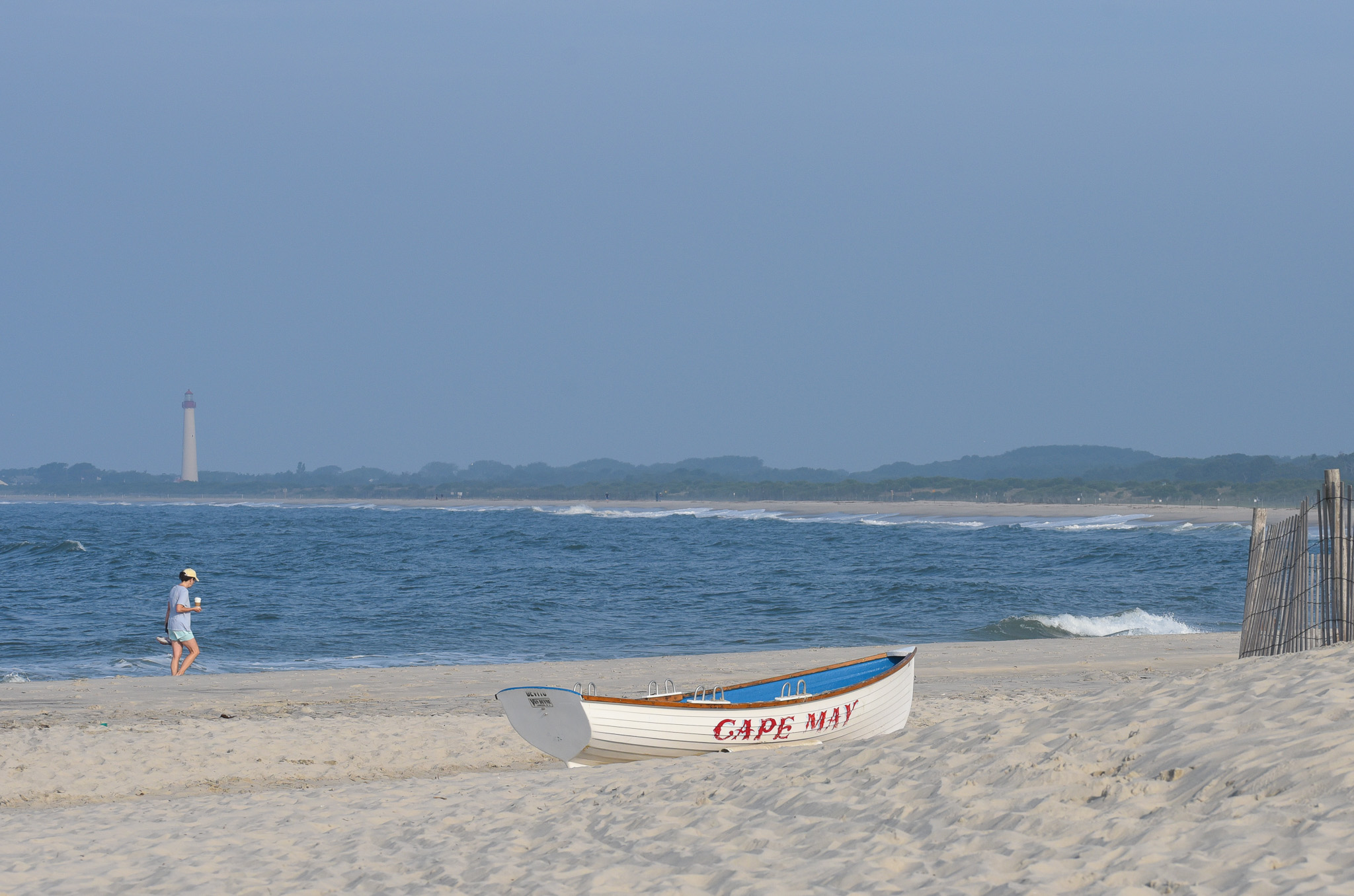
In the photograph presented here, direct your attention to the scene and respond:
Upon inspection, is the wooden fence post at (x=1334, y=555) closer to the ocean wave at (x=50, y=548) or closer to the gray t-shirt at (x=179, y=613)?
the gray t-shirt at (x=179, y=613)

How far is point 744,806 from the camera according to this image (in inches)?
261

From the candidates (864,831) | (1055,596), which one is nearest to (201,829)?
(864,831)

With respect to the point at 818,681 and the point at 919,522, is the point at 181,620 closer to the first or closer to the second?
the point at 818,681

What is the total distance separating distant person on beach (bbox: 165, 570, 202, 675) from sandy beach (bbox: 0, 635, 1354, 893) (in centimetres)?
378

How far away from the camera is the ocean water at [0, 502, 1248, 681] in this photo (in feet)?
71.0

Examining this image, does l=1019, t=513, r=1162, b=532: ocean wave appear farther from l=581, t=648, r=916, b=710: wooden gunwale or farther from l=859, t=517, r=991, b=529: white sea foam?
l=581, t=648, r=916, b=710: wooden gunwale

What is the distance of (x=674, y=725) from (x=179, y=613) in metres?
9.51

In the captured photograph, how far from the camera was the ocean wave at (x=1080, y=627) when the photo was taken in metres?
21.9

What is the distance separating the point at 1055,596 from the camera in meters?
28.5

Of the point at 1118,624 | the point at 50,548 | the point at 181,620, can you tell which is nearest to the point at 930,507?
the point at 50,548

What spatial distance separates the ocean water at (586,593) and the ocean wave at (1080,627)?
7cm

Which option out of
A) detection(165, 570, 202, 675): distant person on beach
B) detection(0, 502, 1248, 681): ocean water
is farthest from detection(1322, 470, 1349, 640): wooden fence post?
detection(165, 570, 202, 675): distant person on beach

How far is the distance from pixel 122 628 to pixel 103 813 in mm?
17108

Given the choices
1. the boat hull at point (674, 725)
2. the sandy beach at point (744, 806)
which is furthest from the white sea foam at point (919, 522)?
the sandy beach at point (744, 806)
